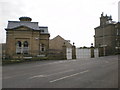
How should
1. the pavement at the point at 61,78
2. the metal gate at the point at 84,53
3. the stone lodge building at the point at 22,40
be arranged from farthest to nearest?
the metal gate at the point at 84,53, the stone lodge building at the point at 22,40, the pavement at the point at 61,78

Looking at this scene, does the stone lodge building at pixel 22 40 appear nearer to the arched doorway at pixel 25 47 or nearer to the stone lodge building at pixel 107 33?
the arched doorway at pixel 25 47

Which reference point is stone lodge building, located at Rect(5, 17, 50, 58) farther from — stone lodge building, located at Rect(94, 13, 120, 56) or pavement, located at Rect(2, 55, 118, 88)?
stone lodge building, located at Rect(94, 13, 120, 56)

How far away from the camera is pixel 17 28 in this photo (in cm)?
3612

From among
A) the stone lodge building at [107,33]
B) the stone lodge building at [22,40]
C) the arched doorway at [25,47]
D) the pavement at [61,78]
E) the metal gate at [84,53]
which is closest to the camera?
the pavement at [61,78]

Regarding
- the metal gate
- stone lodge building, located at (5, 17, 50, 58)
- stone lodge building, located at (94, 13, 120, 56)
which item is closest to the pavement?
the metal gate

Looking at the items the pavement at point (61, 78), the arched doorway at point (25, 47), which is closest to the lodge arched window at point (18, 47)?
the arched doorway at point (25, 47)

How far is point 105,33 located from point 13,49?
33998mm

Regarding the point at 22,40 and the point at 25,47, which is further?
the point at 25,47

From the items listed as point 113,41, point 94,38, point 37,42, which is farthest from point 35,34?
point 94,38

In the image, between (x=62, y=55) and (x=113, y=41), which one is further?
(x=113, y=41)

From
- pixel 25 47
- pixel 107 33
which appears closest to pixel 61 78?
pixel 25 47

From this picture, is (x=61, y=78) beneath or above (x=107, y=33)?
beneath

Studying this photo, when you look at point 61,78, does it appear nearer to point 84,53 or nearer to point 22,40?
point 22,40

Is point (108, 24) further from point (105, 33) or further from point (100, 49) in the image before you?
point (100, 49)
